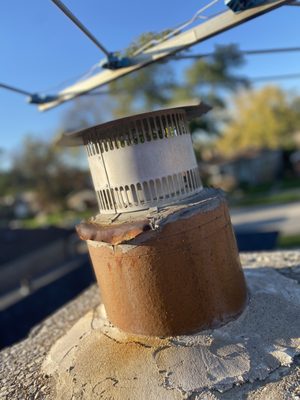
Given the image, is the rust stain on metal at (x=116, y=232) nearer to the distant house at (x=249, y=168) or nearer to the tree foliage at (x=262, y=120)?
the distant house at (x=249, y=168)

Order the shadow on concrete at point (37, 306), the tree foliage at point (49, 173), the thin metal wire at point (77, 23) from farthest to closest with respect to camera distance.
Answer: the tree foliage at point (49, 173), the shadow on concrete at point (37, 306), the thin metal wire at point (77, 23)

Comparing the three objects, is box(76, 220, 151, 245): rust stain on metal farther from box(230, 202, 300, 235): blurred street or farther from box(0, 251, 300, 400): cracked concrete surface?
box(230, 202, 300, 235): blurred street

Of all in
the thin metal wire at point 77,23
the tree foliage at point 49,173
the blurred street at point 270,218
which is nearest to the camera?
the thin metal wire at point 77,23

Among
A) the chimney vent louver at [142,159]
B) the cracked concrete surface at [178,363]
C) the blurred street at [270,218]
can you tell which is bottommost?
the blurred street at [270,218]

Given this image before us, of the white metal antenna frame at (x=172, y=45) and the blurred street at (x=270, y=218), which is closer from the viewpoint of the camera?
the white metal antenna frame at (x=172, y=45)

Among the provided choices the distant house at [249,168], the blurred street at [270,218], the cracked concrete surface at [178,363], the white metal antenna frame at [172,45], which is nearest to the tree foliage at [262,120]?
the distant house at [249,168]

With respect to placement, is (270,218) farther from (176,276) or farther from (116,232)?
(116,232)

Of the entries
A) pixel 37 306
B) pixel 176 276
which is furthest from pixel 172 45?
pixel 37 306
